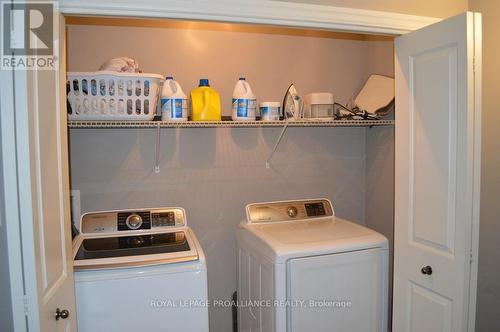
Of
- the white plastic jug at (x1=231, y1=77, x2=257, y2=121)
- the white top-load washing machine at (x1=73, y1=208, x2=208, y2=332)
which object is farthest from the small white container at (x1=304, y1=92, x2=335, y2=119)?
the white top-load washing machine at (x1=73, y1=208, x2=208, y2=332)

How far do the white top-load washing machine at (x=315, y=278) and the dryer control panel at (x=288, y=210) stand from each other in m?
0.14

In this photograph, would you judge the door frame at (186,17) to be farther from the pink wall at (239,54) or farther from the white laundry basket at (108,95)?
the pink wall at (239,54)

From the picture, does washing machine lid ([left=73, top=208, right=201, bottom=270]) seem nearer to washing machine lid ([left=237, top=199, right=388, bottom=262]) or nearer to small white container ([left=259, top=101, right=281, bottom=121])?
washing machine lid ([left=237, top=199, right=388, bottom=262])

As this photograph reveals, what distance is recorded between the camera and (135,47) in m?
2.48

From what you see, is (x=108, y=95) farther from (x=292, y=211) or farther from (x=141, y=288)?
(x=292, y=211)

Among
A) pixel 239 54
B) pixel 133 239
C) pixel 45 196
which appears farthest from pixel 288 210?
pixel 45 196

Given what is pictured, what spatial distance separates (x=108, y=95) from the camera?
2.02 m

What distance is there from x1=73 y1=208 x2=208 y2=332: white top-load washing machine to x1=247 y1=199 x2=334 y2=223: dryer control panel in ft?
2.10

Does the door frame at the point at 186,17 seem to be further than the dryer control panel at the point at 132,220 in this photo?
No

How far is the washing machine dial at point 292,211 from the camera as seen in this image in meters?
2.63

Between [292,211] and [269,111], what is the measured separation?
2.42 ft

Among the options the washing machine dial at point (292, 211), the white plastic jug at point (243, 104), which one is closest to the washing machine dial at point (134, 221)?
the white plastic jug at point (243, 104)

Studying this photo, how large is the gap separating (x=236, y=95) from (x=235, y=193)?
0.77 metres

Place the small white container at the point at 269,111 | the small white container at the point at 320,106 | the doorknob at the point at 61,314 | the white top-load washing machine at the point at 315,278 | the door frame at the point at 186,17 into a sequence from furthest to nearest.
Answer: the small white container at the point at 320,106 → the small white container at the point at 269,111 → the white top-load washing machine at the point at 315,278 → the doorknob at the point at 61,314 → the door frame at the point at 186,17
